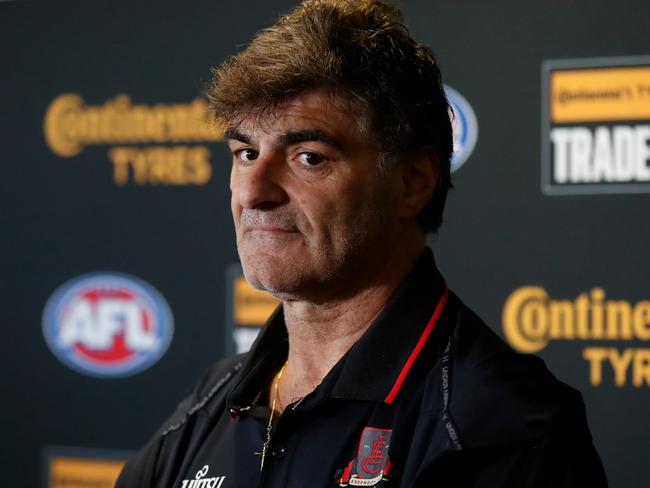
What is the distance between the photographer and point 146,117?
2.13 metres

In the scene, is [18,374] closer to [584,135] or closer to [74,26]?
[74,26]

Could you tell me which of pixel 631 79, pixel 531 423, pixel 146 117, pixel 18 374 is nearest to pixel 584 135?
pixel 631 79

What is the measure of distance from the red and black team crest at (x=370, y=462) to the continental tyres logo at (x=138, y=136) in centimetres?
126

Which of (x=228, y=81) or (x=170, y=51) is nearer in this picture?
(x=228, y=81)

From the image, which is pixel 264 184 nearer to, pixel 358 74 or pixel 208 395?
pixel 358 74

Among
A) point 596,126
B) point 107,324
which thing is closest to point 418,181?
point 596,126

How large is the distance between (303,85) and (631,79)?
1.01 m

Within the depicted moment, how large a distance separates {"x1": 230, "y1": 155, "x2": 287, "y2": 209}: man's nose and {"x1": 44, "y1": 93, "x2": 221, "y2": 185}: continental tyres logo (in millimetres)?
1110

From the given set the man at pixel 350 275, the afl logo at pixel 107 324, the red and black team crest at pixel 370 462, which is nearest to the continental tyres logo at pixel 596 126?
the man at pixel 350 275

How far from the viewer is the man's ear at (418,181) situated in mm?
1032

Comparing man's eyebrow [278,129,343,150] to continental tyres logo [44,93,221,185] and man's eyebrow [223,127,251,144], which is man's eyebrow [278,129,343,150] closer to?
man's eyebrow [223,127,251,144]

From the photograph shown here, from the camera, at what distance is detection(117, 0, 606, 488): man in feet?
2.91

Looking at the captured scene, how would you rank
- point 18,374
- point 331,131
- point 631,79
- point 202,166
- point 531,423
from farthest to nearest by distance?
point 18,374
point 202,166
point 631,79
point 331,131
point 531,423

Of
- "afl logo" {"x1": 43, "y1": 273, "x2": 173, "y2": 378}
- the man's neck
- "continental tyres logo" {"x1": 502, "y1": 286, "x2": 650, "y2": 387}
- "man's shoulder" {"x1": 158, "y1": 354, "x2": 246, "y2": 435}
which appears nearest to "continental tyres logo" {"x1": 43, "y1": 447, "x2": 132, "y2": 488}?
"afl logo" {"x1": 43, "y1": 273, "x2": 173, "y2": 378}
